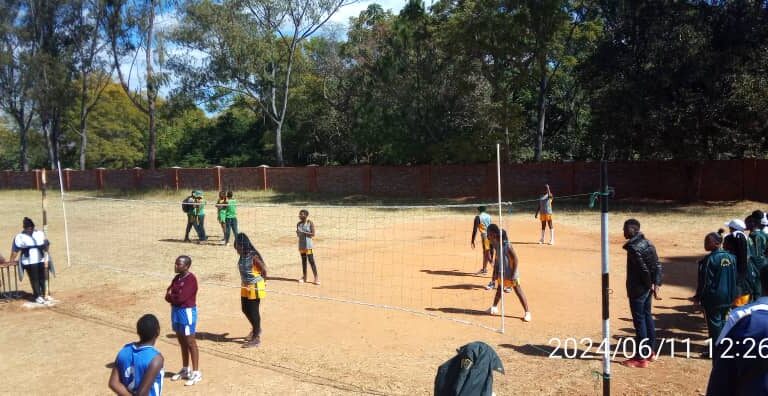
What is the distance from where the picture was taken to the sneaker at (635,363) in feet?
22.1

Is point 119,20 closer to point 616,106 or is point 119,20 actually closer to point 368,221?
point 368,221

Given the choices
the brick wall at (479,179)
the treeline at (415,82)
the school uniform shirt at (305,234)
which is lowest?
the school uniform shirt at (305,234)

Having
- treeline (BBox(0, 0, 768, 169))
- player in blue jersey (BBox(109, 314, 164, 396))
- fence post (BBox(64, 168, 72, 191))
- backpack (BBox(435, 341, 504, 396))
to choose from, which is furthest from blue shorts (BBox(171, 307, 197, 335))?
fence post (BBox(64, 168, 72, 191))

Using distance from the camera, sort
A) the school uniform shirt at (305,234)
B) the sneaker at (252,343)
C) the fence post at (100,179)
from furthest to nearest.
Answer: the fence post at (100,179)
the school uniform shirt at (305,234)
the sneaker at (252,343)

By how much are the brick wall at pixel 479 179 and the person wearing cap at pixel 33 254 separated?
2530 centimetres

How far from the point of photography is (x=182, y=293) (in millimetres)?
6723

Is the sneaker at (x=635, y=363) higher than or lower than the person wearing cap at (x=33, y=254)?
lower

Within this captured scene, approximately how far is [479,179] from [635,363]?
2665 centimetres

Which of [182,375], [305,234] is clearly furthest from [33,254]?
[182,375]

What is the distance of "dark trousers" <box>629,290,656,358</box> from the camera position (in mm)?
6742

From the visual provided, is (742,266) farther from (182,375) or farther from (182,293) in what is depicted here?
(182,375)

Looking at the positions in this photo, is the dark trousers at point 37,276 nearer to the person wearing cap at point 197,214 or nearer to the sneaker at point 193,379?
the sneaker at point 193,379

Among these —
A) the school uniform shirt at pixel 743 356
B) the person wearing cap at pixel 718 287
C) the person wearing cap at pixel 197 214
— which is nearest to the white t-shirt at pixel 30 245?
the person wearing cap at pixel 197 214

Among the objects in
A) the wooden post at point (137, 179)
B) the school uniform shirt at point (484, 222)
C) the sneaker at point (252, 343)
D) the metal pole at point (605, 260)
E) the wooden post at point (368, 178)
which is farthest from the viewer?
the wooden post at point (137, 179)
